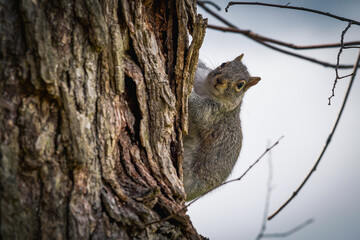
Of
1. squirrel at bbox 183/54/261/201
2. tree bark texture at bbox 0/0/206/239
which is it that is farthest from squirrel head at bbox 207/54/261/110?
tree bark texture at bbox 0/0/206/239

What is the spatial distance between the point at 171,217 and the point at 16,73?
32.1 inches

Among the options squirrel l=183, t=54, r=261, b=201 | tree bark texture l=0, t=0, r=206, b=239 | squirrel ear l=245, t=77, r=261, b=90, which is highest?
squirrel ear l=245, t=77, r=261, b=90

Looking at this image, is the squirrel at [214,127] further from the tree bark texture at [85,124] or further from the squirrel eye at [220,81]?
the tree bark texture at [85,124]

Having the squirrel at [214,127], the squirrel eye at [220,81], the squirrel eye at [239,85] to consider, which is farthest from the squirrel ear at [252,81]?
the squirrel eye at [220,81]

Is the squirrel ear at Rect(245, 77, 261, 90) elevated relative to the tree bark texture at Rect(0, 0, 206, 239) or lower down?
elevated

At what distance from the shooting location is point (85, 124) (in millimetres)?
1402

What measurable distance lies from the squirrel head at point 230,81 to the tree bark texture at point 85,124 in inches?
60.0

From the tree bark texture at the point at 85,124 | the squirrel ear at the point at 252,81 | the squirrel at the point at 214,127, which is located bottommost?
the tree bark texture at the point at 85,124

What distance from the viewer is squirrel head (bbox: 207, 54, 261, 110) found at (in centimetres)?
336

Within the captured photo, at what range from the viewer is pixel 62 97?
1.34 metres

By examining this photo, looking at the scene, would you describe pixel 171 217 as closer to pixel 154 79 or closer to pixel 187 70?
pixel 154 79

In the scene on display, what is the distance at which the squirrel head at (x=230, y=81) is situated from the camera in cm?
336

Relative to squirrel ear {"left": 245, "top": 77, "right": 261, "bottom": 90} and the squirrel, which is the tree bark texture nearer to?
the squirrel

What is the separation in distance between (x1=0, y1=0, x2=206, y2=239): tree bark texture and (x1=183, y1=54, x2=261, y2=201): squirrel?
135 cm
